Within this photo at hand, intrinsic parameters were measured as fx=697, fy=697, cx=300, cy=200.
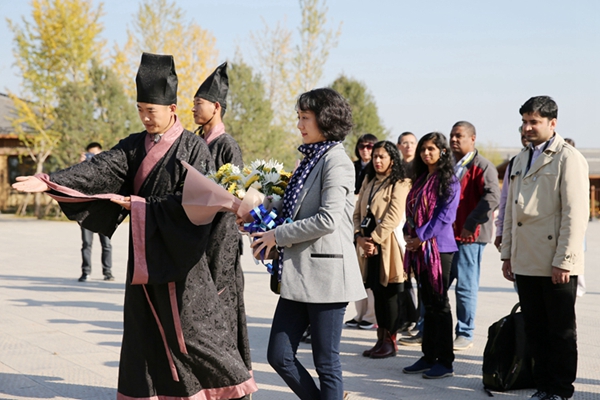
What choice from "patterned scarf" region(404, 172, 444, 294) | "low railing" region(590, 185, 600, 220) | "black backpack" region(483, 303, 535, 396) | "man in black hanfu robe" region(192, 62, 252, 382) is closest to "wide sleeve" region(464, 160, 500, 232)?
"patterned scarf" region(404, 172, 444, 294)

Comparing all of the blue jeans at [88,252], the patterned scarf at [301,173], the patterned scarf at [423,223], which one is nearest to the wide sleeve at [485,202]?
the patterned scarf at [423,223]

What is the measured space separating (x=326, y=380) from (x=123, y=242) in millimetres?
14264

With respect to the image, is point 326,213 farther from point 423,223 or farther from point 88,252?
point 88,252

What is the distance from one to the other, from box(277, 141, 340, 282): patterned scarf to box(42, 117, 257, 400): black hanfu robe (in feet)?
1.56

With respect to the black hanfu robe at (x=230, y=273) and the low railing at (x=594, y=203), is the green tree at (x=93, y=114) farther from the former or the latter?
the black hanfu robe at (x=230, y=273)

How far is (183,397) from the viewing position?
4078 mm

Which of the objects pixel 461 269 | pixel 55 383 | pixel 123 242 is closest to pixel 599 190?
pixel 123 242

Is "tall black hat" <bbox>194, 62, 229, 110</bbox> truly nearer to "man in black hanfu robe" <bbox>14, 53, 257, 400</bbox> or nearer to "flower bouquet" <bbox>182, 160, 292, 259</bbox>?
"man in black hanfu robe" <bbox>14, 53, 257, 400</bbox>

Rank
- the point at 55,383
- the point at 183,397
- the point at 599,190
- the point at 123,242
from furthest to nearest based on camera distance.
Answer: the point at 599,190 → the point at 123,242 → the point at 55,383 → the point at 183,397

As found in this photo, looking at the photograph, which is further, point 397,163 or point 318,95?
point 397,163

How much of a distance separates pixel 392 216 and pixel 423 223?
1.51 ft

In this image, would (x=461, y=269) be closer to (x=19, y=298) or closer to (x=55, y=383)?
(x=55, y=383)

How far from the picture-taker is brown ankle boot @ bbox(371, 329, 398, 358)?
5980 mm

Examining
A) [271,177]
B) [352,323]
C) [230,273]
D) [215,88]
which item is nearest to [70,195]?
[271,177]
